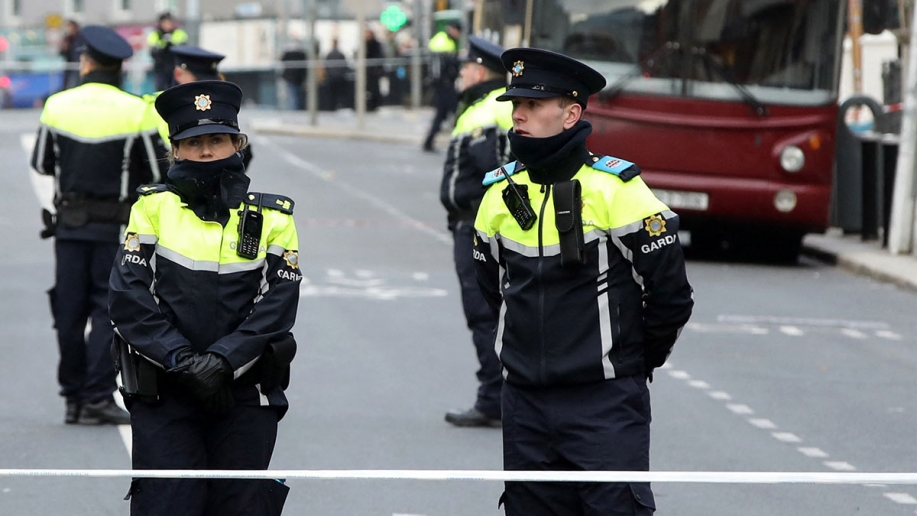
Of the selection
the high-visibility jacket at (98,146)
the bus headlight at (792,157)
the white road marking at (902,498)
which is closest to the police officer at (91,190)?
the high-visibility jacket at (98,146)

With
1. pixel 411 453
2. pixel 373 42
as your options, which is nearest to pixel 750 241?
pixel 411 453

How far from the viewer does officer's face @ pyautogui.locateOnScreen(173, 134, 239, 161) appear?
482 centimetres

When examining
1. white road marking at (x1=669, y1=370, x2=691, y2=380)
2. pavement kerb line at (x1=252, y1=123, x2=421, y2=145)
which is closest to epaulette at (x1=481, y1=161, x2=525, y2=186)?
white road marking at (x1=669, y1=370, x2=691, y2=380)

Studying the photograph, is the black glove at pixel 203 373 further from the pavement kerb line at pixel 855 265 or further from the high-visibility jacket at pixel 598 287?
the pavement kerb line at pixel 855 265

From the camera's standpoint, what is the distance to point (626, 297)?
4609 millimetres

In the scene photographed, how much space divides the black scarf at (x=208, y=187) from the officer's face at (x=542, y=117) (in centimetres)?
82

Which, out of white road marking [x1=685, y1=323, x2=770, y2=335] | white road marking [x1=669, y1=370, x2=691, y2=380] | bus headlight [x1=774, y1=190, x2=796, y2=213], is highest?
bus headlight [x1=774, y1=190, x2=796, y2=213]

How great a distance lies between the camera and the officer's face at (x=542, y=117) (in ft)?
15.1

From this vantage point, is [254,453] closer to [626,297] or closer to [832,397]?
[626,297]

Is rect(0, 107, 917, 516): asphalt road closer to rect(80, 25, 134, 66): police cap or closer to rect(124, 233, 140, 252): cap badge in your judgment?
rect(80, 25, 134, 66): police cap

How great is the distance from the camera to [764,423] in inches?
340

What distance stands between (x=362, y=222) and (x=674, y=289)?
13.7 meters

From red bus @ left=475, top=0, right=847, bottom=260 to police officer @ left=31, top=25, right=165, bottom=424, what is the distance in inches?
307

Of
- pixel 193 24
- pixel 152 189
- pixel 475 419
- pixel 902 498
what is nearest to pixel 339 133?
pixel 475 419
